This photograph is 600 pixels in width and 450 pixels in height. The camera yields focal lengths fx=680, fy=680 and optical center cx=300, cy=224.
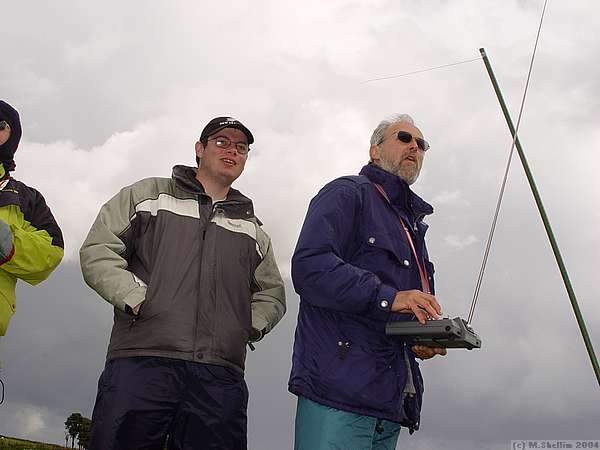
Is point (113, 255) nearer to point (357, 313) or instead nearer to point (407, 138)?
point (357, 313)

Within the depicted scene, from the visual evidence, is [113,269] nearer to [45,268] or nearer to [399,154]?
[45,268]

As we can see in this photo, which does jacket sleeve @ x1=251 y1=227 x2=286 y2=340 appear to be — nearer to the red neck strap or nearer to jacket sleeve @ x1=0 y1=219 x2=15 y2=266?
the red neck strap

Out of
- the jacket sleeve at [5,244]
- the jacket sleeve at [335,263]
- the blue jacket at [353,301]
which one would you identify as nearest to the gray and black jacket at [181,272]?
the jacket sleeve at [5,244]

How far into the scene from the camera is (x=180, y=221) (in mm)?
4957

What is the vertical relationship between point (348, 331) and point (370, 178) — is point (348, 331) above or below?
below

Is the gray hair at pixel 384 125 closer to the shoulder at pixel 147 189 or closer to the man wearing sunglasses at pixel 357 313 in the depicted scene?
the man wearing sunglasses at pixel 357 313

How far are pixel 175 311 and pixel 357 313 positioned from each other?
131 cm

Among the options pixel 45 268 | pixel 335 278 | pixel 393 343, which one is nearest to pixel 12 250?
pixel 45 268

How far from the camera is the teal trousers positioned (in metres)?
3.92

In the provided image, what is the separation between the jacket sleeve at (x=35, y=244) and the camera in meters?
4.74

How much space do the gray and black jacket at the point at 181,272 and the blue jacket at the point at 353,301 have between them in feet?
2.19

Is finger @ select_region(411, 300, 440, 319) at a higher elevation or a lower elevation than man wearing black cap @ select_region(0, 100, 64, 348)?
lower

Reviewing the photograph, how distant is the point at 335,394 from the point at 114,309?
178 centimetres

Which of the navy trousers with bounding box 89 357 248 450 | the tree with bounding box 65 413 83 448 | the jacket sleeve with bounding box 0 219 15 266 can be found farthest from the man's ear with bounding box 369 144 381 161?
the tree with bounding box 65 413 83 448
